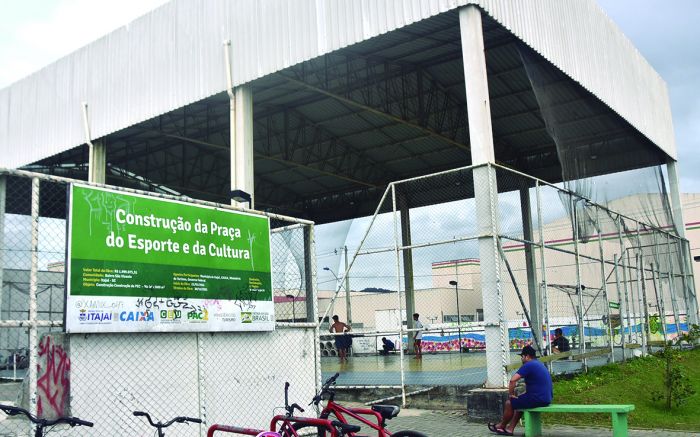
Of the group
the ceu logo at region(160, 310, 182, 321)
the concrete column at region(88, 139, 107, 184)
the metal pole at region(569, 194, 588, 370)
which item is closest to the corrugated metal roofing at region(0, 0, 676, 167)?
the concrete column at region(88, 139, 107, 184)

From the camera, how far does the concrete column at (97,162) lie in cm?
1927

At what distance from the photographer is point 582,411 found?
30.2 feet

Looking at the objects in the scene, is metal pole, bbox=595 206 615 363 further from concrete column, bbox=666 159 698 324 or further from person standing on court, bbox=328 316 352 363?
person standing on court, bbox=328 316 352 363

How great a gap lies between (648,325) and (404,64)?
10416 millimetres

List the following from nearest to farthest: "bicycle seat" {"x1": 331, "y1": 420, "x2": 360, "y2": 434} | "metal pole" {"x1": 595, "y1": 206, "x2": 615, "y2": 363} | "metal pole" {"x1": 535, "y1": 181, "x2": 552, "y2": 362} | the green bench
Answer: "bicycle seat" {"x1": 331, "y1": 420, "x2": 360, "y2": 434} → the green bench → "metal pole" {"x1": 535, "y1": 181, "x2": 552, "y2": 362} → "metal pole" {"x1": 595, "y1": 206, "x2": 615, "y2": 363}

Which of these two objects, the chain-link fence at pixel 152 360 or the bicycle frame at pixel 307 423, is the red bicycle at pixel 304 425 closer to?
the bicycle frame at pixel 307 423

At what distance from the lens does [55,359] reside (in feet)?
22.1

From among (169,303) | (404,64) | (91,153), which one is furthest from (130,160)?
(169,303)

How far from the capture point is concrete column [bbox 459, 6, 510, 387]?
11.2 metres

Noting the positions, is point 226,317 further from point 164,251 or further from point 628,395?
point 628,395

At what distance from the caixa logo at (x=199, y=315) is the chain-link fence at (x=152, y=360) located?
75 millimetres

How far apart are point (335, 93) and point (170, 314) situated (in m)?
13.9

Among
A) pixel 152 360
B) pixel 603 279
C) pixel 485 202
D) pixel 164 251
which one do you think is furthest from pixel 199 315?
pixel 603 279

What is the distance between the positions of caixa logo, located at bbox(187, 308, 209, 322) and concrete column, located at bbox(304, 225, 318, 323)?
1.89 meters
